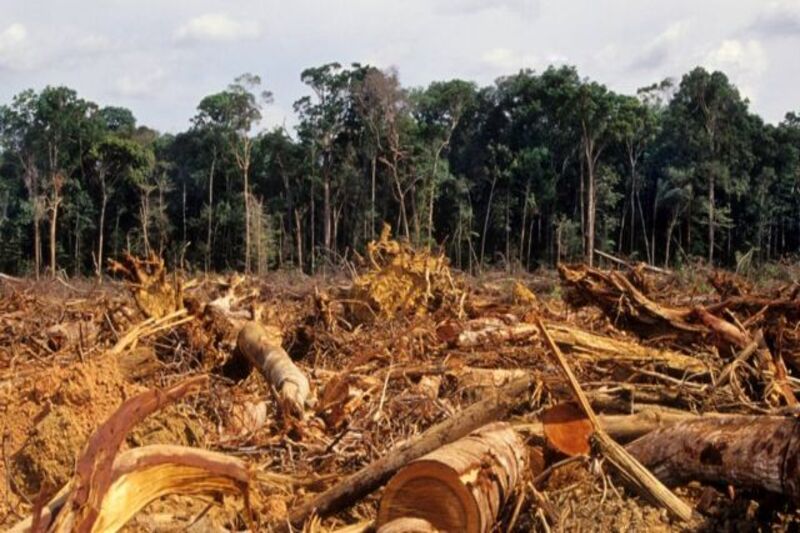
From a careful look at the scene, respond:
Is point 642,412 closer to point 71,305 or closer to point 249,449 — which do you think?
point 249,449

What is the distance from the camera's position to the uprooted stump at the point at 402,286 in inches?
411

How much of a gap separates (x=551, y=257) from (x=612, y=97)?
8.70 metres

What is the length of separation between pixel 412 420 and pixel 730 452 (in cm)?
241

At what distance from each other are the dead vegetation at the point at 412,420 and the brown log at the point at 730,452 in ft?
0.03

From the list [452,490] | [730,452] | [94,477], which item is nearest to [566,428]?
[730,452]

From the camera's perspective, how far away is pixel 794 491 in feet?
12.2

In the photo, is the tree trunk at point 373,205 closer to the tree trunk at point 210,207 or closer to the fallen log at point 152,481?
the tree trunk at point 210,207

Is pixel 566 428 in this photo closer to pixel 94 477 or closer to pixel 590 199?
Result: pixel 94 477

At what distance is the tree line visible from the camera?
43.3 metres

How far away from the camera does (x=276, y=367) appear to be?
6.91m

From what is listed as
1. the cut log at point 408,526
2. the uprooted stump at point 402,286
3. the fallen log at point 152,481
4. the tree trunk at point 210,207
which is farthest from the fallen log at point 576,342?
the tree trunk at point 210,207

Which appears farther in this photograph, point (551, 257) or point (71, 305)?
point (551, 257)

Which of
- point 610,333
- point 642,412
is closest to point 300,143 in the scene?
point 610,333

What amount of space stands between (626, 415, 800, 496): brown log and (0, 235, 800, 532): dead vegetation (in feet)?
0.03
